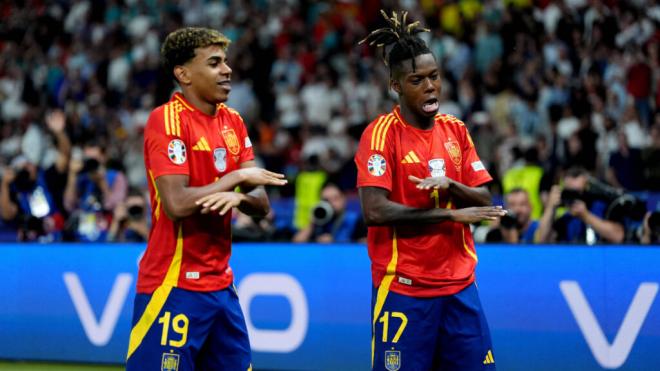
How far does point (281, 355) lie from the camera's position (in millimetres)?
8844

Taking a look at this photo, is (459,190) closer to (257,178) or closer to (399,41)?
(399,41)

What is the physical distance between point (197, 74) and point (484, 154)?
8.62 metres

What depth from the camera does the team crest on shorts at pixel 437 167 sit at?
5.71 meters

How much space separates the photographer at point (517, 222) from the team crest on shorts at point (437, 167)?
3.37m

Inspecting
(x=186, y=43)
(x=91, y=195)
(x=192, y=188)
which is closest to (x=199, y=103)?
(x=186, y=43)

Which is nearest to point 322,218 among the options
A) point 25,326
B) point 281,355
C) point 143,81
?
point 281,355

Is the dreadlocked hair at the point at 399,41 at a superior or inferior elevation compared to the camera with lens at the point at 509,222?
superior

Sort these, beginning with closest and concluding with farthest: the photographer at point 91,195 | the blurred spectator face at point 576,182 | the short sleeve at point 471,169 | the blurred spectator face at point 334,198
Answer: the short sleeve at point 471,169 < the blurred spectator face at point 576,182 < the photographer at point 91,195 < the blurred spectator face at point 334,198

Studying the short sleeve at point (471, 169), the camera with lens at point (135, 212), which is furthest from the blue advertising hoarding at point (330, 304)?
the short sleeve at point (471, 169)

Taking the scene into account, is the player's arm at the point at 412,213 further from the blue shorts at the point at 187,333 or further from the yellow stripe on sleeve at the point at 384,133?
the blue shorts at the point at 187,333

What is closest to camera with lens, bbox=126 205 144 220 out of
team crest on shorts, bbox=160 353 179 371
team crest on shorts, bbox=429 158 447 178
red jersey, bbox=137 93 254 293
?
red jersey, bbox=137 93 254 293

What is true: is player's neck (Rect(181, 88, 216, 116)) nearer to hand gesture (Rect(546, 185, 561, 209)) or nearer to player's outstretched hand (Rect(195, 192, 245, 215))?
player's outstretched hand (Rect(195, 192, 245, 215))

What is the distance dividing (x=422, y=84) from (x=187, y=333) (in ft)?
5.56

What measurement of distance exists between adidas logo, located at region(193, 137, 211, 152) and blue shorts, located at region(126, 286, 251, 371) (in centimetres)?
68
